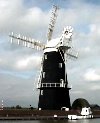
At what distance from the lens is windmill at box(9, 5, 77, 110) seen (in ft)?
254

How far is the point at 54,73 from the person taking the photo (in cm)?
7756

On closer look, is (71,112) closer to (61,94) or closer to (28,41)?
(61,94)

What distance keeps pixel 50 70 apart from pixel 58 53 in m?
→ 4.14

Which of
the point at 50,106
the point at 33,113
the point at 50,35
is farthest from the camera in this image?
the point at 50,35

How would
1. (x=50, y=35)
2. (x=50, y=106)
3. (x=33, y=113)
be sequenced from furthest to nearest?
(x=50, y=35) → (x=50, y=106) → (x=33, y=113)

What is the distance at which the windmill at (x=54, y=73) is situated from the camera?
254 ft

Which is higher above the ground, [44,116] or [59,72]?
[59,72]

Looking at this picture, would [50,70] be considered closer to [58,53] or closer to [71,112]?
[58,53]

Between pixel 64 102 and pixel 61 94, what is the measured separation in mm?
1886

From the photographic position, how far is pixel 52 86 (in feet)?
254

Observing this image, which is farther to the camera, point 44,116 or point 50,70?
point 50,70

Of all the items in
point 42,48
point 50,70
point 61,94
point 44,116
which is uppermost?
point 42,48

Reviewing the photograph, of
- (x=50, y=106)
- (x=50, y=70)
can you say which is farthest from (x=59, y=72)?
(x=50, y=106)

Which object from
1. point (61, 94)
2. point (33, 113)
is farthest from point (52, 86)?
point (33, 113)
